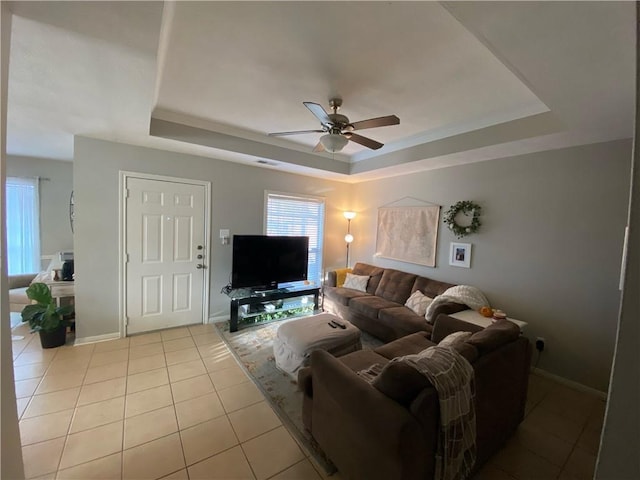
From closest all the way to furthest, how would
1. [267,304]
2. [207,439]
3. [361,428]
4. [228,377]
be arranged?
[361,428] → [207,439] → [228,377] → [267,304]

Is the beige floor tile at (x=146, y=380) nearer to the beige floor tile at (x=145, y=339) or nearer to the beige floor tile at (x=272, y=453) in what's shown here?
the beige floor tile at (x=145, y=339)

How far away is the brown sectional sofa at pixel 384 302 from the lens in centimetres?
318

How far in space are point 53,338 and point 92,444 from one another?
6.32 feet

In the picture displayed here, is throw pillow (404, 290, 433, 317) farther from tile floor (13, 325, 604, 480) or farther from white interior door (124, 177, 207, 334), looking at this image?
white interior door (124, 177, 207, 334)

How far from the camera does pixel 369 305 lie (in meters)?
3.67

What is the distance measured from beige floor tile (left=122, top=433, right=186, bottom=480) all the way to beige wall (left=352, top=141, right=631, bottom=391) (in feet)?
11.6

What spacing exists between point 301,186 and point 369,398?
3.83 meters

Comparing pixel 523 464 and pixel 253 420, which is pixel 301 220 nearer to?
pixel 253 420

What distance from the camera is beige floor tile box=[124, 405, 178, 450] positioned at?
73.3 inches

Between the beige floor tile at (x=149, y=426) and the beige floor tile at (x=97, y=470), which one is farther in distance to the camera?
the beige floor tile at (x=149, y=426)

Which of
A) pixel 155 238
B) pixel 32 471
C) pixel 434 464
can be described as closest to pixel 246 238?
pixel 155 238

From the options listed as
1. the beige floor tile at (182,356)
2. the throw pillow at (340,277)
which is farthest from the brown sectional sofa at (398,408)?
the throw pillow at (340,277)

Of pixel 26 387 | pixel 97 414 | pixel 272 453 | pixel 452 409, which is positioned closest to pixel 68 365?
pixel 26 387

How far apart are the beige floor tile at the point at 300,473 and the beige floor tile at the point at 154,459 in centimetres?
66
